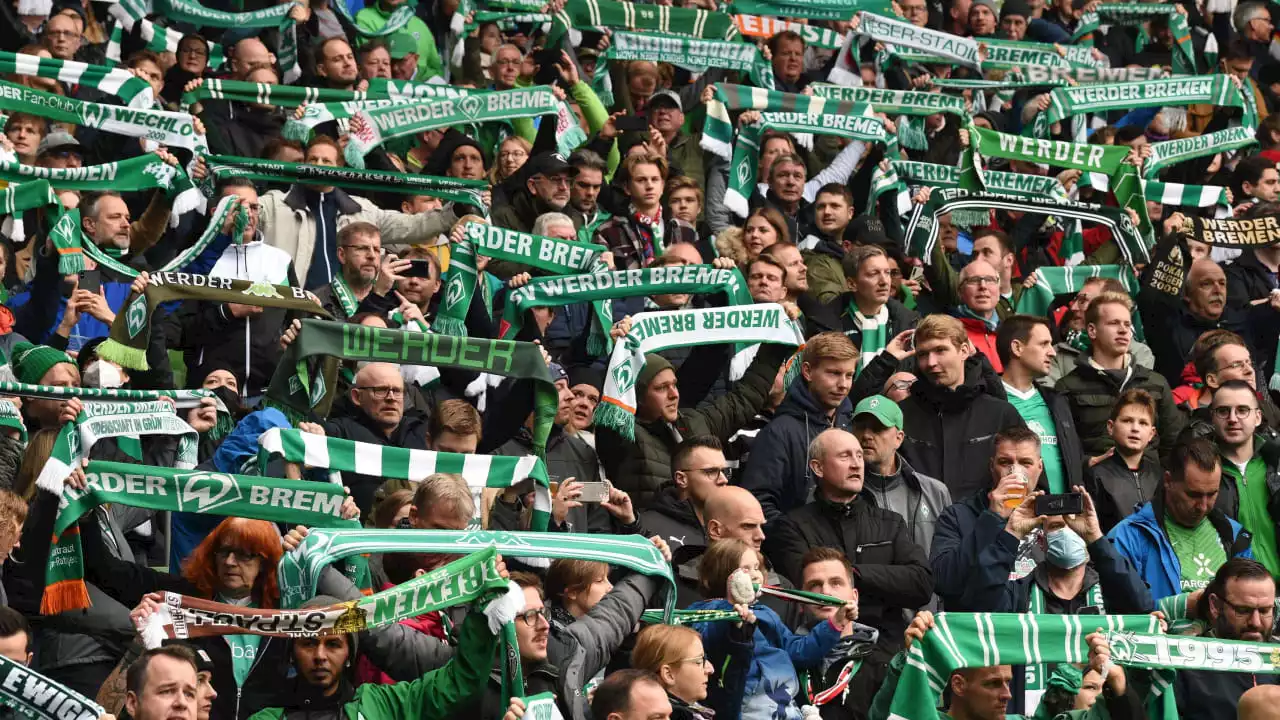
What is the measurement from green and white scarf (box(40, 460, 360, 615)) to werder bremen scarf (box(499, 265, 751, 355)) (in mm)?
3408

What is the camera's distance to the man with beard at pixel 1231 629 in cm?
962

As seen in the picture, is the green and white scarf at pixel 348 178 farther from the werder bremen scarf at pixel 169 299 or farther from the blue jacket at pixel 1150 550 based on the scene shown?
the blue jacket at pixel 1150 550

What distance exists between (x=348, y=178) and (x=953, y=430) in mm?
4109

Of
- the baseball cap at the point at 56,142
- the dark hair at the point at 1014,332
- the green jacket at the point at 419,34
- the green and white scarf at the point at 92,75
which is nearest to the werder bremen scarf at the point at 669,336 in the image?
the dark hair at the point at 1014,332

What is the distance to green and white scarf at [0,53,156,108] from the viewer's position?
47.3 ft

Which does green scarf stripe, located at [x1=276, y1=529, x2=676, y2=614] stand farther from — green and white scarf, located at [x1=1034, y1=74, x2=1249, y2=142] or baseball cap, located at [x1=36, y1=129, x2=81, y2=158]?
green and white scarf, located at [x1=1034, y1=74, x2=1249, y2=142]

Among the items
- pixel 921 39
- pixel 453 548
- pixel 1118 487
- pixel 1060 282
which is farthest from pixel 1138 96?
pixel 453 548

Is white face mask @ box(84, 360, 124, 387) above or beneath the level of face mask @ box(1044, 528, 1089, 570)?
above

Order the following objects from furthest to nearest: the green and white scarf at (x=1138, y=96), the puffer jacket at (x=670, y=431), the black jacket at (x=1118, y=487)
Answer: the green and white scarf at (x=1138, y=96) < the black jacket at (x=1118, y=487) < the puffer jacket at (x=670, y=431)

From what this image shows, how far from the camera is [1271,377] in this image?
14.1 m

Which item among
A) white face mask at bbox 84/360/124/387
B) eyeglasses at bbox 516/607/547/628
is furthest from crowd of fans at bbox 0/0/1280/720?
white face mask at bbox 84/360/124/387

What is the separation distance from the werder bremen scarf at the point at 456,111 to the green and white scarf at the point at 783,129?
114 centimetres

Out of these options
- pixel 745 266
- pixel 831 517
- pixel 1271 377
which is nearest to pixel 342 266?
pixel 745 266

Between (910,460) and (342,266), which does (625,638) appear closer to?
(910,460)
